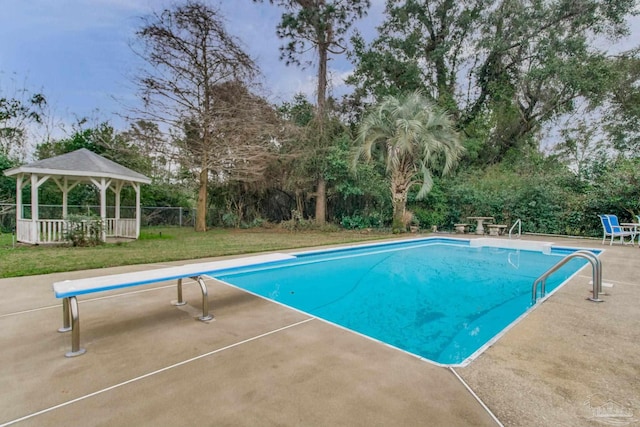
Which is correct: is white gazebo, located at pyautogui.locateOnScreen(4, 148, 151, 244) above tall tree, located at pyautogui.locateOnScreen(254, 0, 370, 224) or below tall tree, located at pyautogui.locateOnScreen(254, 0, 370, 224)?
below

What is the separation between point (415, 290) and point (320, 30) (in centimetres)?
1592

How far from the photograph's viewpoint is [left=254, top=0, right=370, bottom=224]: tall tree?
55.5 ft

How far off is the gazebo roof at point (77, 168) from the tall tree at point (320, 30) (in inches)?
339

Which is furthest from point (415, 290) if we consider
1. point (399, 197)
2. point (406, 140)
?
point (399, 197)

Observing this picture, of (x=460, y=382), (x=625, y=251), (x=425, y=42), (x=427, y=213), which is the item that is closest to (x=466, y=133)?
(x=425, y=42)

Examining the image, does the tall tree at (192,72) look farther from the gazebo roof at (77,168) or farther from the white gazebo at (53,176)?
the white gazebo at (53,176)

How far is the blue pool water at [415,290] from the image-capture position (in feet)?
12.2

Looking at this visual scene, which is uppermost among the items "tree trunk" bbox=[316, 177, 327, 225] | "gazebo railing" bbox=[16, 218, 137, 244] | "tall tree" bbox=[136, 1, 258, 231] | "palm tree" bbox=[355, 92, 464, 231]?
"tall tree" bbox=[136, 1, 258, 231]

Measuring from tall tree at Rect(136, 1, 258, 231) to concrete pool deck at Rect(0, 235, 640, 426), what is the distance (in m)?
11.8

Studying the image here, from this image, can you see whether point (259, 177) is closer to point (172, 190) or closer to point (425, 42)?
point (172, 190)

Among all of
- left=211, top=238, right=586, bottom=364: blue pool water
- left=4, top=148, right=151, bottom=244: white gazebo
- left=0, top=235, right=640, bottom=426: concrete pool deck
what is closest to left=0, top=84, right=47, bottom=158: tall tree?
left=4, top=148, right=151, bottom=244: white gazebo

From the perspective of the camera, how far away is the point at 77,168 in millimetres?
9867

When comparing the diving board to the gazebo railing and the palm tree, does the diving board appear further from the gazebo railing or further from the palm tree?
the palm tree

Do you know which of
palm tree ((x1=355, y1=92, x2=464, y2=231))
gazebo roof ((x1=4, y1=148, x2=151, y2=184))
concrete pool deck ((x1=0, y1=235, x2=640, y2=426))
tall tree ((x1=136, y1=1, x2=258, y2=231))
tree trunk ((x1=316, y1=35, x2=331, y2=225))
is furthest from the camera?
tree trunk ((x1=316, y1=35, x2=331, y2=225))
